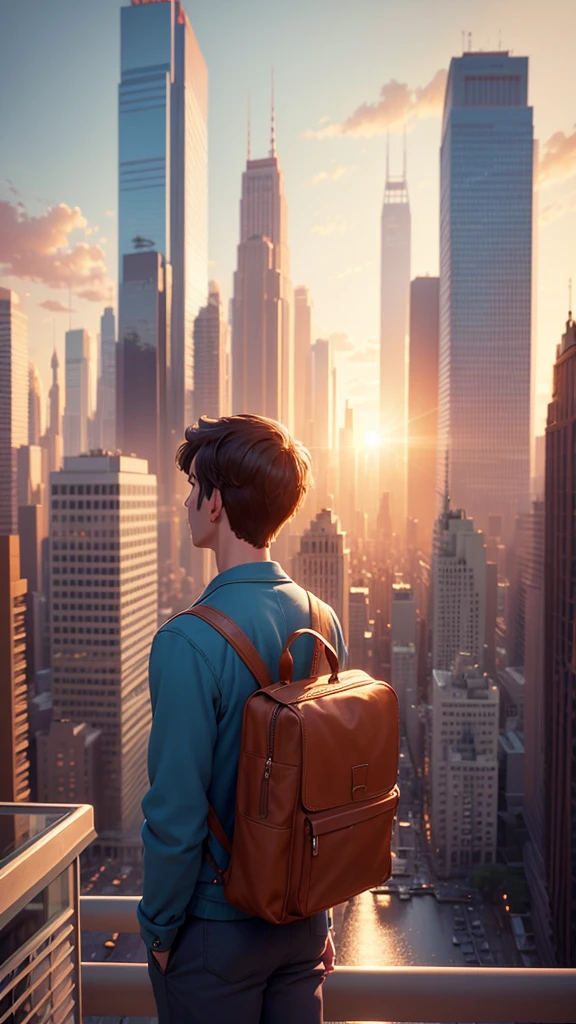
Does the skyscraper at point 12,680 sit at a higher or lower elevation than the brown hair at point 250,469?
lower

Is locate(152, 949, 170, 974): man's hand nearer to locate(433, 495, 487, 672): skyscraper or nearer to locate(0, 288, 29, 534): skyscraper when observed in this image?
locate(0, 288, 29, 534): skyscraper

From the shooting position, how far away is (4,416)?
13.0 ft

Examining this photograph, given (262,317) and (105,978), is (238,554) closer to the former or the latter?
(105,978)

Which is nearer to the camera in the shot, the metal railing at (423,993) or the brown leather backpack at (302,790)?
the brown leather backpack at (302,790)

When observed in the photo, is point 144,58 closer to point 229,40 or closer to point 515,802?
point 229,40

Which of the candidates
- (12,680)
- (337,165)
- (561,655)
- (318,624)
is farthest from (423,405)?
(318,624)

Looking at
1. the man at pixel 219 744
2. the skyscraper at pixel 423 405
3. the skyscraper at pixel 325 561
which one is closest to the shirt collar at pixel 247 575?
the man at pixel 219 744

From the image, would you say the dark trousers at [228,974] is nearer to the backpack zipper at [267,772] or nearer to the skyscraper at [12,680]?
the backpack zipper at [267,772]

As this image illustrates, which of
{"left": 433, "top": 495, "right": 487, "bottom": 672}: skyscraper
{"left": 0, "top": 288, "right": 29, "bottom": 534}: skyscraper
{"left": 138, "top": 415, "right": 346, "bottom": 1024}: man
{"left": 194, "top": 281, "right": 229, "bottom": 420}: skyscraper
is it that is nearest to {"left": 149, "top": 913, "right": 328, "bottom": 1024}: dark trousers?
{"left": 138, "top": 415, "right": 346, "bottom": 1024}: man

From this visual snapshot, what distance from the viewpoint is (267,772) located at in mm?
579

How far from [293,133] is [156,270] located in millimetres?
5044

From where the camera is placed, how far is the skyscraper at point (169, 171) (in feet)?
15.9

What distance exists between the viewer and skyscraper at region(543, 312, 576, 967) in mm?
3760

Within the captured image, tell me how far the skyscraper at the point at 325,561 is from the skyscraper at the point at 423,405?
2000mm
